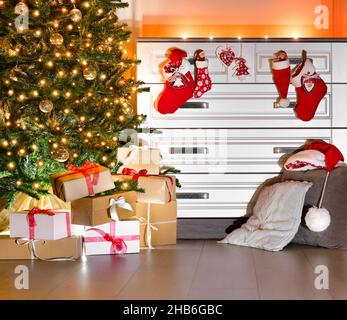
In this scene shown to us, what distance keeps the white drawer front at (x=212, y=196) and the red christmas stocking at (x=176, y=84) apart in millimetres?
473

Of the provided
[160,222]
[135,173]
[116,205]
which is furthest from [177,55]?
[116,205]

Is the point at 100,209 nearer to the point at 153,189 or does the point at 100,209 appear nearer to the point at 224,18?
the point at 153,189

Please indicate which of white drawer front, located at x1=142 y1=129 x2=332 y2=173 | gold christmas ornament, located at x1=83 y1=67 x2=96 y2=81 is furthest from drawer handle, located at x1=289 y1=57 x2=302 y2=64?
gold christmas ornament, located at x1=83 y1=67 x2=96 y2=81

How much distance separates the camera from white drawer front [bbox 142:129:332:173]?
4477mm

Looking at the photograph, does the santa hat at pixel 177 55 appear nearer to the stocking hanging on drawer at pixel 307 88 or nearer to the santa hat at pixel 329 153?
the stocking hanging on drawer at pixel 307 88

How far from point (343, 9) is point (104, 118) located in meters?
1.84

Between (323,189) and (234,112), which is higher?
(234,112)

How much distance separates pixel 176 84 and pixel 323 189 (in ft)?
3.76

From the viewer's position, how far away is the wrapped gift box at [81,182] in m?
3.54

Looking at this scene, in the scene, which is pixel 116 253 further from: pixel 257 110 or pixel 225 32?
pixel 225 32

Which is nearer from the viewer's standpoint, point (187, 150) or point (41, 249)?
point (41, 249)

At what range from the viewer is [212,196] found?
4.52 meters

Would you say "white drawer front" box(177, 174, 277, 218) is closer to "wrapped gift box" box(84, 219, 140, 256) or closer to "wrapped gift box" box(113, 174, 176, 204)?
"wrapped gift box" box(113, 174, 176, 204)
